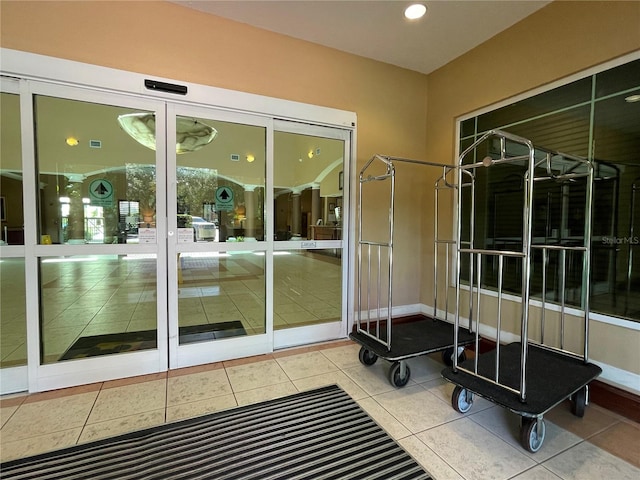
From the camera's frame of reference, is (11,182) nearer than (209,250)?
Yes

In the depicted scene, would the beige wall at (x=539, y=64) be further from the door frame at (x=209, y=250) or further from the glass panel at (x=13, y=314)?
the glass panel at (x=13, y=314)

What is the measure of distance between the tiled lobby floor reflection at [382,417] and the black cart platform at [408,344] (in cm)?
13

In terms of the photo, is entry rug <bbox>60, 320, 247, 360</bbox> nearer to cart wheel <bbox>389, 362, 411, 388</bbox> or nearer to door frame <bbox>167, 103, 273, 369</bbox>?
door frame <bbox>167, 103, 273, 369</bbox>

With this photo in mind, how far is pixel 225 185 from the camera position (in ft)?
10.5

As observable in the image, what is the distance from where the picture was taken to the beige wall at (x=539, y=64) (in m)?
2.25

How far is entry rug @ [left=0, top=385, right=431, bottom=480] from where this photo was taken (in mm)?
1665

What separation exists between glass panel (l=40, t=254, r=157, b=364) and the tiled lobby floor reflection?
404 mm

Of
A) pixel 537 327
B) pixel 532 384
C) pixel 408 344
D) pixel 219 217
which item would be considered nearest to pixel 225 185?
pixel 219 217

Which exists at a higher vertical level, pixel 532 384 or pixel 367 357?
pixel 532 384

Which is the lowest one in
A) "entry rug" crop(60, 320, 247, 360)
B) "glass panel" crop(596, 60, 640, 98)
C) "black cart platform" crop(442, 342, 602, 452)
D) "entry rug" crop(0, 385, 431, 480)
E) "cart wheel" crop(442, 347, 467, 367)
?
"entry rug" crop(0, 385, 431, 480)

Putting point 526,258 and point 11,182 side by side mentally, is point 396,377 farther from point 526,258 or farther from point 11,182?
point 11,182

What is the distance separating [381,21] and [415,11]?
1.06 ft

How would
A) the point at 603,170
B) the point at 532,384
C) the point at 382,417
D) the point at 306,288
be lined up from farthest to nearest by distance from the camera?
the point at 306,288
the point at 603,170
the point at 382,417
the point at 532,384

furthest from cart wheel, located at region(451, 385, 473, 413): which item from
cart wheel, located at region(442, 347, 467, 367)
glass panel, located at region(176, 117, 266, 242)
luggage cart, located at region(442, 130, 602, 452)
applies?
glass panel, located at region(176, 117, 266, 242)
